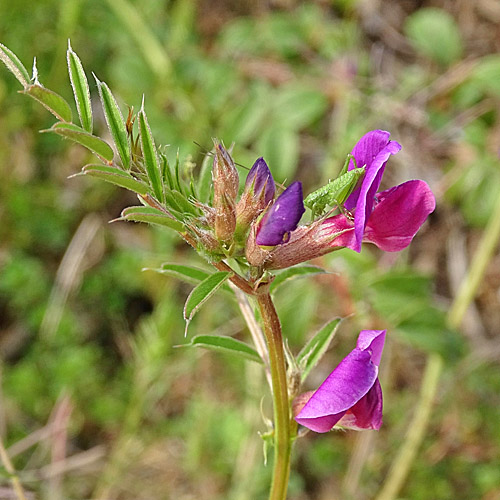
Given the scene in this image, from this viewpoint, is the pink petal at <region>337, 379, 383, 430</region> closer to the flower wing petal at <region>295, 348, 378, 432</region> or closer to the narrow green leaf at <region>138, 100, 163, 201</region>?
the flower wing petal at <region>295, 348, 378, 432</region>

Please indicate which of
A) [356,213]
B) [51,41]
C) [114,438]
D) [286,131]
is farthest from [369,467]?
[51,41]

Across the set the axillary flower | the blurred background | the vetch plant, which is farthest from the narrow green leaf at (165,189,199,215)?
the blurred background

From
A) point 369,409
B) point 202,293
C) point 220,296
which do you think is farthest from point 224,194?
point 220,296

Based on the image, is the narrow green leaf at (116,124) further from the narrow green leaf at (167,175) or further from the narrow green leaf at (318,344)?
the narrow green leaf at (318,344)

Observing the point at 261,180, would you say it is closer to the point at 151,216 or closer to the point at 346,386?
the point at 151,216

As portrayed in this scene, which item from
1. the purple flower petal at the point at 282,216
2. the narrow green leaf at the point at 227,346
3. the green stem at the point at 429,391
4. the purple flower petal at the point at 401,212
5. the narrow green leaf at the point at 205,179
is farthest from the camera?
the green stem at the point at 429,391

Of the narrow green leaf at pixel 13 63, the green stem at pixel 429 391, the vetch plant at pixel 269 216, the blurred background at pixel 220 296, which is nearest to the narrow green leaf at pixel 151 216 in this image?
the vetch plant at pixel 269 216
